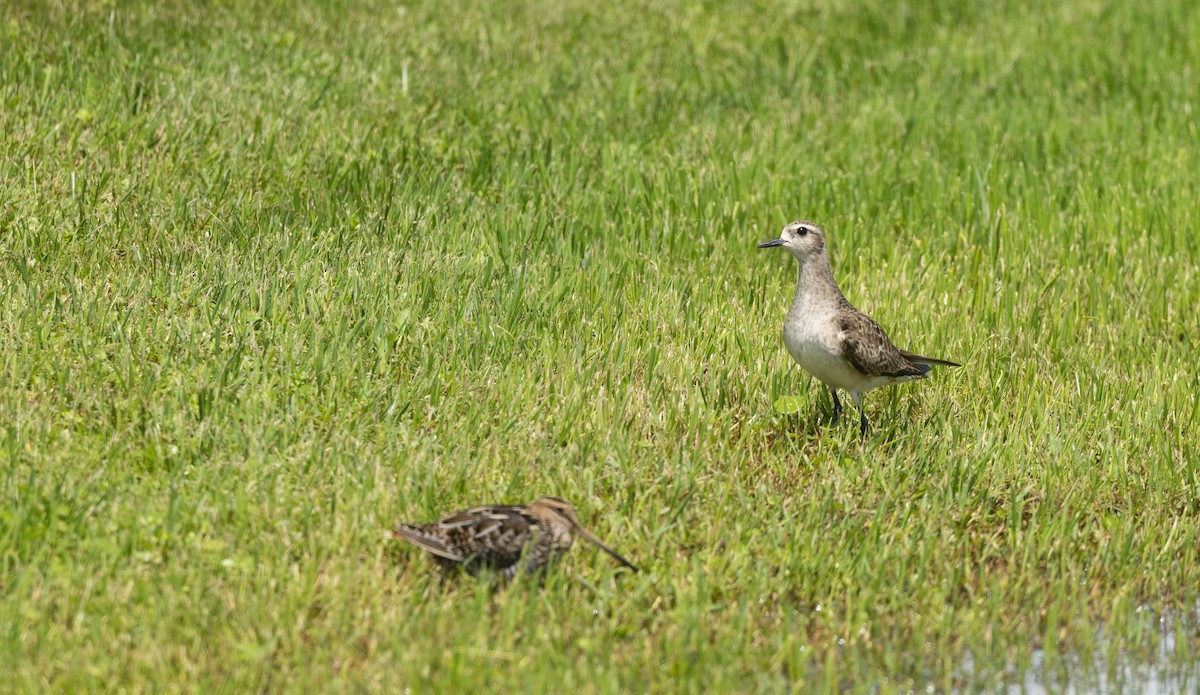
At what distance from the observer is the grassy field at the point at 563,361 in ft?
19.6

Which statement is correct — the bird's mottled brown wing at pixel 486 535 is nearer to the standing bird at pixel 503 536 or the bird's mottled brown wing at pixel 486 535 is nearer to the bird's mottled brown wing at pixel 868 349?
the standing bird at pixel 503 536

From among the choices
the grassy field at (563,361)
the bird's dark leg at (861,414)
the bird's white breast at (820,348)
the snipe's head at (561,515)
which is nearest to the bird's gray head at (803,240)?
the bird's white breast at (820,348)

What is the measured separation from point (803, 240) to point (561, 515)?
8.68 feet

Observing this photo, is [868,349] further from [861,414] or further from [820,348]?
[861,414]

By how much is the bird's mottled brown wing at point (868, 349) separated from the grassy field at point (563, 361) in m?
0.39

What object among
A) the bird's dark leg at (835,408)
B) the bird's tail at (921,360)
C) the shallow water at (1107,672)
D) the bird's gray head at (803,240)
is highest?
the bird's gray head at (803,240)

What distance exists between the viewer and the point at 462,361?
7.68 metres

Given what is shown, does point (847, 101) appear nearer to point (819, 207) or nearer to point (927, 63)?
point (927, 63)

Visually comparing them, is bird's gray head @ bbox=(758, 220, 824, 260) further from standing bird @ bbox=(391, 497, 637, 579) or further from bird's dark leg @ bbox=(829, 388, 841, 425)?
standing bird @ bbox=(391, 497, 637, 579)

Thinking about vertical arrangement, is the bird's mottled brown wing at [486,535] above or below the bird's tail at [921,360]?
below

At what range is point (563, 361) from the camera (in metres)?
7.89

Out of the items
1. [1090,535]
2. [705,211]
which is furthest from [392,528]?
[705,211]

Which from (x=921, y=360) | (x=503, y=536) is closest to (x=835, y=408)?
(x=921, y=360)

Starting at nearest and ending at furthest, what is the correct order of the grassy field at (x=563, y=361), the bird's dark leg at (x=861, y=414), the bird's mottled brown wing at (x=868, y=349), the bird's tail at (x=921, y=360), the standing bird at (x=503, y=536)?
1. the grassy field at (x=563, y=361)
2. the standing bird at (x=503, y=536)
3. the bird's mottled brown wing at (x=868, y=349)
4. the bird's dark leg at (x=861, y=414)
5. the bird's tail at (x=921, y=360)
